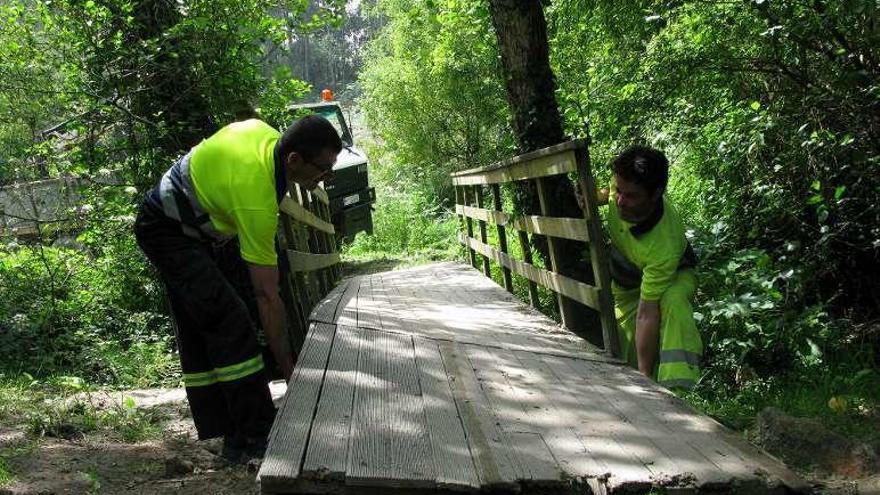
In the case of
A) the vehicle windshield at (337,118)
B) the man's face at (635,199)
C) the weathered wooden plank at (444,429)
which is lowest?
the weathered wooden plank at (444,429)

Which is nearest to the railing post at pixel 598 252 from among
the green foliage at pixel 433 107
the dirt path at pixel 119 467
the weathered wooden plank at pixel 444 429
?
the weathered wooden plank at pixel 444 429

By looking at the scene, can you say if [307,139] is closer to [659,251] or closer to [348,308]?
[659,251]

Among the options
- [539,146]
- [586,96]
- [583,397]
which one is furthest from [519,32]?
[583,397]

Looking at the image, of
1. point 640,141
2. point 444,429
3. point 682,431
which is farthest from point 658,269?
point 640,141

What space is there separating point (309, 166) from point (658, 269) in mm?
2015

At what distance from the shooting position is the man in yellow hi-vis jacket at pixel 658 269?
4.16 m

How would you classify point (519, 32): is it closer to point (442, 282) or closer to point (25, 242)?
point (442, 282)

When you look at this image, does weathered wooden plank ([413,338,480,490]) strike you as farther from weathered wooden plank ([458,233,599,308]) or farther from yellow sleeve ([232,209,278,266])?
weathered wooden plank ([458,233,599,308])

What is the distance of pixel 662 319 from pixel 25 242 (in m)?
6.50

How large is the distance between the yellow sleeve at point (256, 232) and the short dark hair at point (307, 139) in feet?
1.01

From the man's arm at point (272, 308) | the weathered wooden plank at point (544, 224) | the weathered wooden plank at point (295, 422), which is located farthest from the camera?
the weathered wooden plank at point (544, 224)

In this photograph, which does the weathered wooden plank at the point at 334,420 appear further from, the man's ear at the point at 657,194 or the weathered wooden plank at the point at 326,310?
the man's ear at the point at 657,194

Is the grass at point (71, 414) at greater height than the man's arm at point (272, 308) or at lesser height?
lesser

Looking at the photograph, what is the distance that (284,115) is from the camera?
7.95m
